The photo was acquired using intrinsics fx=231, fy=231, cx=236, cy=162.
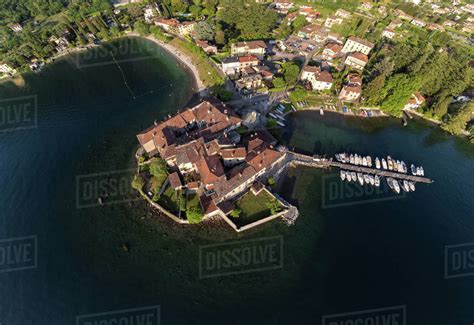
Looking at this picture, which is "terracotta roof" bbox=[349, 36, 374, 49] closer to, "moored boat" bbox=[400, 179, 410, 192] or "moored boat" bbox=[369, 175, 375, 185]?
"moored boat" bbox=[400, 179, 410, 192]

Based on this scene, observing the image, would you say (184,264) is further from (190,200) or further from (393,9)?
(393,9)

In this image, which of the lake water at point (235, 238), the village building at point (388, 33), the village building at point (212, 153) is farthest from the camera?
the village building at point (388, 33)

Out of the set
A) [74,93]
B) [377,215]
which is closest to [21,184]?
[74,93]

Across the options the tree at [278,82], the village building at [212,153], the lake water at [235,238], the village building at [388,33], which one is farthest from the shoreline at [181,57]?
the village building at [388,33]

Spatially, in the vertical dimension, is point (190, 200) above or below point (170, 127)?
below

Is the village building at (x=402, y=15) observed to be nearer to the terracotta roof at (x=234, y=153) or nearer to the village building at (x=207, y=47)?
the village building at (x=207, y=47)

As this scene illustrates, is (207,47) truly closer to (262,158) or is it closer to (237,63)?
(237,63)

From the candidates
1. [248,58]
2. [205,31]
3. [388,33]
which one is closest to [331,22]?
[388,33]

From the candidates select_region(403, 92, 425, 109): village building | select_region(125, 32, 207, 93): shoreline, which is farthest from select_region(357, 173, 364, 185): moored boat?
select_region(125, 32, 207, 93): shoreline
